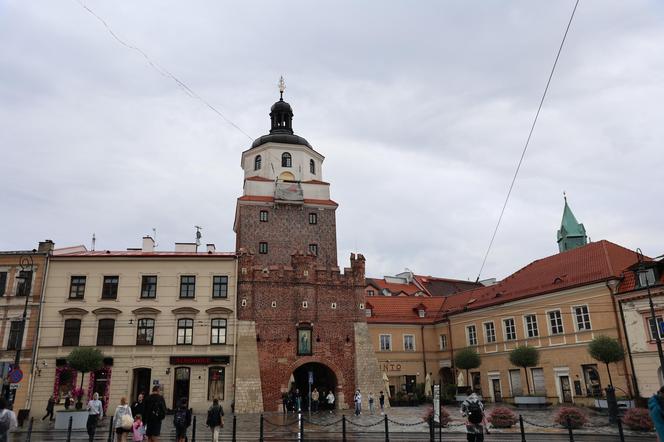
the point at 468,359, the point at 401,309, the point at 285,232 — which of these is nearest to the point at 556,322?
the point at 468,359

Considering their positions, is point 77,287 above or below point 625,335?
above

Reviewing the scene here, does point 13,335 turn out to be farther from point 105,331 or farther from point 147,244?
point 147,244

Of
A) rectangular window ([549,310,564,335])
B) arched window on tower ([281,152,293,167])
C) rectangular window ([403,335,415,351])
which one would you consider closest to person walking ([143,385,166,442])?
rectangular window ([549,310,564,335])

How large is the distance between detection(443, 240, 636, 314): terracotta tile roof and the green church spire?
30.0 meters

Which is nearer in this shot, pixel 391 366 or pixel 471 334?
pixel 471 334

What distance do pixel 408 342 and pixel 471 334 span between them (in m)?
6.27

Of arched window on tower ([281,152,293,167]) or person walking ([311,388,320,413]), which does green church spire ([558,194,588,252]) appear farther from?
person walking ([311,388,320,413])

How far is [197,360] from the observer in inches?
1308

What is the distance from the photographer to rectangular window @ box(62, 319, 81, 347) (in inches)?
1303

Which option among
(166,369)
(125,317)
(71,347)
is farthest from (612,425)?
(71,347)

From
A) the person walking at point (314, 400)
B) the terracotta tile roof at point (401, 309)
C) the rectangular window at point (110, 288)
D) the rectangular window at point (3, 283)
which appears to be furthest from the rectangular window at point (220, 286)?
the terracotta tile roof at point (401, 309)

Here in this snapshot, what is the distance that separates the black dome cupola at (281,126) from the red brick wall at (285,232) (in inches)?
255

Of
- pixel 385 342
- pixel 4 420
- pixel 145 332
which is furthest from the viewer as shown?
pixel 385 342

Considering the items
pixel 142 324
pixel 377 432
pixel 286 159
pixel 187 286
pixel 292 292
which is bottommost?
pixel 377 432
